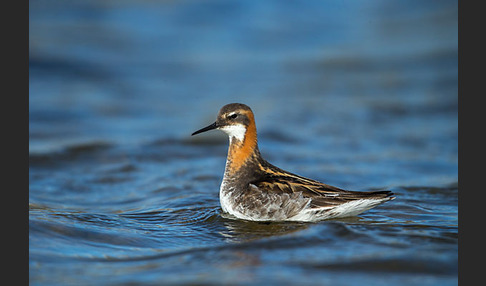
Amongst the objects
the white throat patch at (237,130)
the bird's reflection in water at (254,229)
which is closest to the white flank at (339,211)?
the bird's reflection in water at (254,229)

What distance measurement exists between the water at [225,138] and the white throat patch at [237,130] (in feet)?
3.20

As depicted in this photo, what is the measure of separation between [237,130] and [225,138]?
4360 mm

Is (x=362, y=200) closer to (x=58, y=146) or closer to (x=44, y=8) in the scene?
(x=58, y=146)

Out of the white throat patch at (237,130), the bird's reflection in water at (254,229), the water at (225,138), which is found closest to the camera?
the water at (225,138)

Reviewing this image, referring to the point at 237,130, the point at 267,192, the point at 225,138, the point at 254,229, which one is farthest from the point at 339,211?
the point at 225,138

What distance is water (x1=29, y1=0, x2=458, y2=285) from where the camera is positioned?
243 inches

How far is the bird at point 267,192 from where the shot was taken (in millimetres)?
7172

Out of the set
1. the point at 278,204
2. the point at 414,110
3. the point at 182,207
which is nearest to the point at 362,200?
the point at 278,204

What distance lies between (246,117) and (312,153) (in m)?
3.50

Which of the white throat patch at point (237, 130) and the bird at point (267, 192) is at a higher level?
the white throat patch at point (237, 130)

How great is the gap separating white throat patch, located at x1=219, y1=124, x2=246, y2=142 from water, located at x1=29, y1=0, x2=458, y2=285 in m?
0.98

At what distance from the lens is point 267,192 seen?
739cm

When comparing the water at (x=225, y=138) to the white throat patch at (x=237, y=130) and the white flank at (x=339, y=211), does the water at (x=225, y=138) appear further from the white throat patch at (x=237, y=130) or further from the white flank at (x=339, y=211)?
the white throat patch at (x=237, y=130)

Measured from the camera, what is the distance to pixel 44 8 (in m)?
20.2
